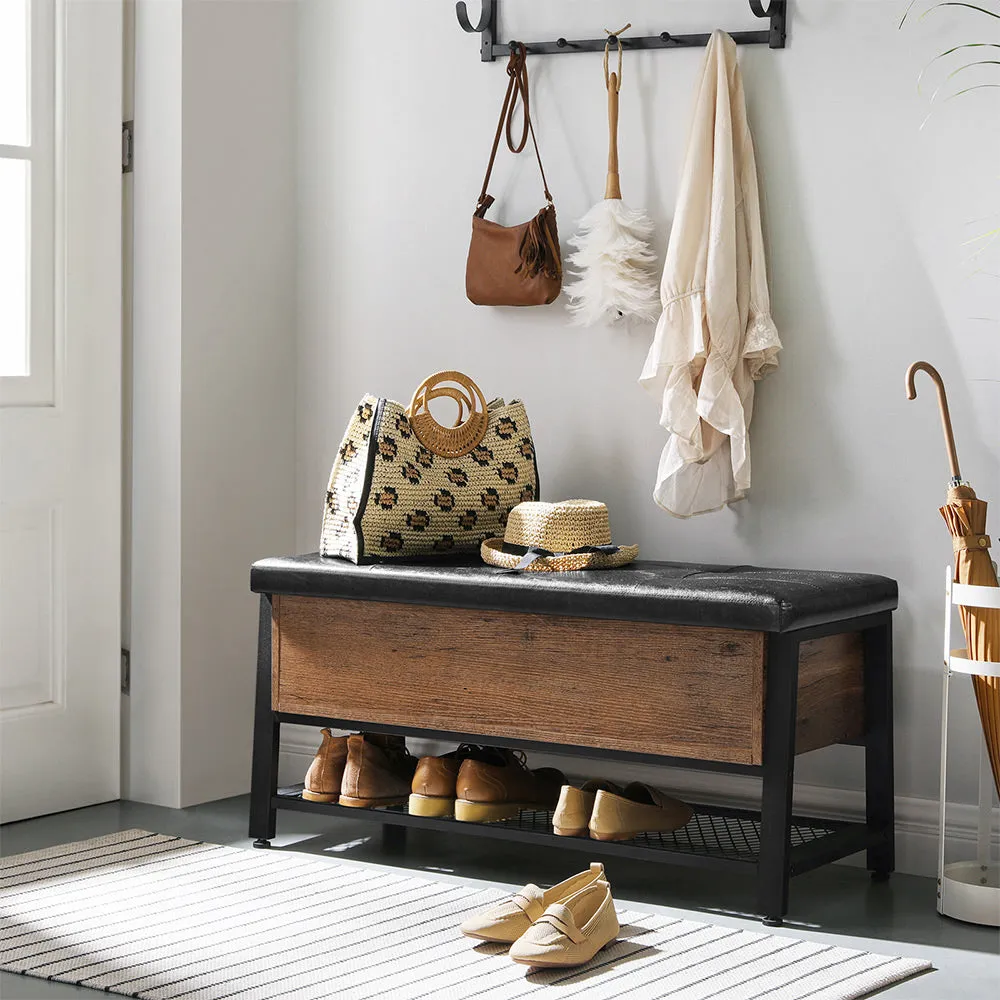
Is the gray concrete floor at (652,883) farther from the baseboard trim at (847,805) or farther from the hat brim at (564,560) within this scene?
the hat brim at (564,560)

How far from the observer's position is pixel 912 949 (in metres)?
2.37

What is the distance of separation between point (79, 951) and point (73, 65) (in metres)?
1.86

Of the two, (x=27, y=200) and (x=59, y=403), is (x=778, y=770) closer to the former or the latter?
(x=59, y=403)

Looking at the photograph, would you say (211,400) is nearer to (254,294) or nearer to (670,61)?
(254,294)

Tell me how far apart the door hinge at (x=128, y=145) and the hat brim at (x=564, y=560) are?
1.23 metres

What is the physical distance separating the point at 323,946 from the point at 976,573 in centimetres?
121

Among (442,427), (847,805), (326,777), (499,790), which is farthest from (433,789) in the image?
(847,805)

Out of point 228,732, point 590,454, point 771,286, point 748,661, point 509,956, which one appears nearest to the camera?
point 509,956

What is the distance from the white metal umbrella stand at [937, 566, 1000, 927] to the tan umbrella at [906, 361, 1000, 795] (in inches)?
0.8

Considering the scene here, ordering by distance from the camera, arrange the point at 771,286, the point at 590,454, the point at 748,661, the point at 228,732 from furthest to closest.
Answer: the point at 228,732 < the point at 590,454 < the point at 771,286 < the point at 748,661

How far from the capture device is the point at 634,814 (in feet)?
8.64

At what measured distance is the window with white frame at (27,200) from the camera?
3107 millimetres

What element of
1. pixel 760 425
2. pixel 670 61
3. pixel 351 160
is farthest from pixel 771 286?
pixel 351 160

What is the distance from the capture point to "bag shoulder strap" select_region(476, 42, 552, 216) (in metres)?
3.16
